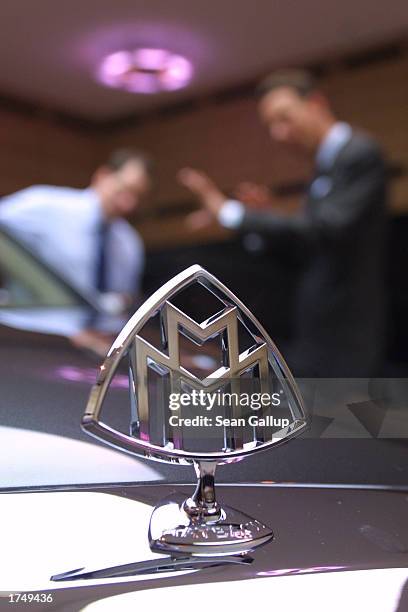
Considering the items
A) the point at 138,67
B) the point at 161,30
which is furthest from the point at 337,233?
the point at 138,67

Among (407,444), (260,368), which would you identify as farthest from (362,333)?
(260,368)

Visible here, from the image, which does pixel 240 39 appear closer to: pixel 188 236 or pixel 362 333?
pixel 362 333

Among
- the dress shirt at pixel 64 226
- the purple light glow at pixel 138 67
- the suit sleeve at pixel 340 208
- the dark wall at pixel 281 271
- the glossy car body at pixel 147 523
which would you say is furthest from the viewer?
Answer: the dark wall at pixel 281 271

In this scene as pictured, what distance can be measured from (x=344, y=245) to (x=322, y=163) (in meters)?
0.34

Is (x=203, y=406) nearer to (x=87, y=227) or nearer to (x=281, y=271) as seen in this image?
(x=87, y=227)

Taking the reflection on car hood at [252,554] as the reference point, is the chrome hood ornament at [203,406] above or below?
above

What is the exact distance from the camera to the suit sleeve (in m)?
1.48

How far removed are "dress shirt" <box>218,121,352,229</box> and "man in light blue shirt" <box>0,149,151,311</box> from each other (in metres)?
0.29

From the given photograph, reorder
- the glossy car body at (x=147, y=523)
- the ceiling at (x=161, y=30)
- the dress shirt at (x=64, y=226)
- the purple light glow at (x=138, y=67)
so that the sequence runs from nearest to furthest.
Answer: the glossy car body at (x=147, y=523), the dress shirt at (x=64, y=226), the ceiling at (x=161, y=30), the purple light glow at (x=138, y=67)

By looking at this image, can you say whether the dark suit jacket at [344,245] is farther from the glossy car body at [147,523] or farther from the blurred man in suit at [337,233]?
the glossy car body at [147,523]

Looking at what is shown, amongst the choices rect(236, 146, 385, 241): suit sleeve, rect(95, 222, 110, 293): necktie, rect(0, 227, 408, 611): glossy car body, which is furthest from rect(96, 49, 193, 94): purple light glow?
rect(0, 227, 408, 611): glossy car body

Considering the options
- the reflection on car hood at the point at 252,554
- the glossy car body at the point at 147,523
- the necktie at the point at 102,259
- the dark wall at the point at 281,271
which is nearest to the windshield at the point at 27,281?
the necktie at the point at 102,259

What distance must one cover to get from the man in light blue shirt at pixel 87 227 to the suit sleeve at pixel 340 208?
0.37 meters

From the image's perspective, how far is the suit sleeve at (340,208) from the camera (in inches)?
58.2
